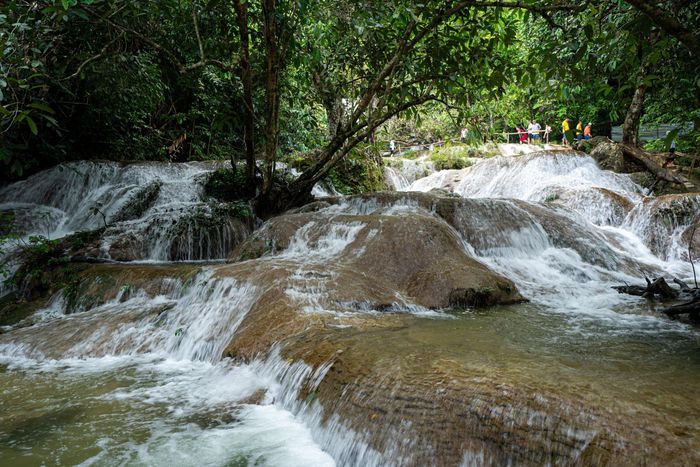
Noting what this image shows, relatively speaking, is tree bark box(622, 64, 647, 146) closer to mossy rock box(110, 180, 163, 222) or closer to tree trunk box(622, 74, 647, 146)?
tree trunk box(622, 74, 647, 146)

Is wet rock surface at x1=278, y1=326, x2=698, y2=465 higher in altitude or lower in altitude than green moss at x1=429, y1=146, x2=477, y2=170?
lower

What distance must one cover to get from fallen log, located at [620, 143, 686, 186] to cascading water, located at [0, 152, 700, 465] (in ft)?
20.9

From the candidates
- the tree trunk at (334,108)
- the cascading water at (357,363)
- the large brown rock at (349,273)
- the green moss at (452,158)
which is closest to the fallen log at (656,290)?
the cascading water at (357,363)

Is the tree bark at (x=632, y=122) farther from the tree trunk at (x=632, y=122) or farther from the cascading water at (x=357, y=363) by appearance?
the cascading water at (x=357, y=363)

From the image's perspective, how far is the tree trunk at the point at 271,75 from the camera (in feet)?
20.3

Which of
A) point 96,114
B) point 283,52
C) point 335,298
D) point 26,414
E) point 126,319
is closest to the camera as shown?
point 26,414

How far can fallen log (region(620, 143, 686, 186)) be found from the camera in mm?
12399

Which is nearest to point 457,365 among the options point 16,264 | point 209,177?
point 16,264

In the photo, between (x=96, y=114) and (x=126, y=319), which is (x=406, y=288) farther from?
(x=96, y=114)

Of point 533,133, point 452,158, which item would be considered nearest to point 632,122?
point 452,158

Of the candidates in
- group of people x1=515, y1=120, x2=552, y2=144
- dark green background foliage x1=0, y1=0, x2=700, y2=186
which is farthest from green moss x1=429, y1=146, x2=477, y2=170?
dark green background foliage x1=0, y1=0, x2=700, y2=186

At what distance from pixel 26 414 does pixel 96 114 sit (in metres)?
10.6

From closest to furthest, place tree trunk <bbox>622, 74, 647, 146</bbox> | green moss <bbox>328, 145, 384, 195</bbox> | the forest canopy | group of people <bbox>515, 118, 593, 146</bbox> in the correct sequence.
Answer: the forest canopy → green moss <bbox>328, 145, 384, 195</bbox> → tree trunk <bbox>622, 74, 647, 146</bbox> → group of people <bbox>515, 118, 593, 146</bbox>

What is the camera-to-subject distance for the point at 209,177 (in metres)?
10.9
